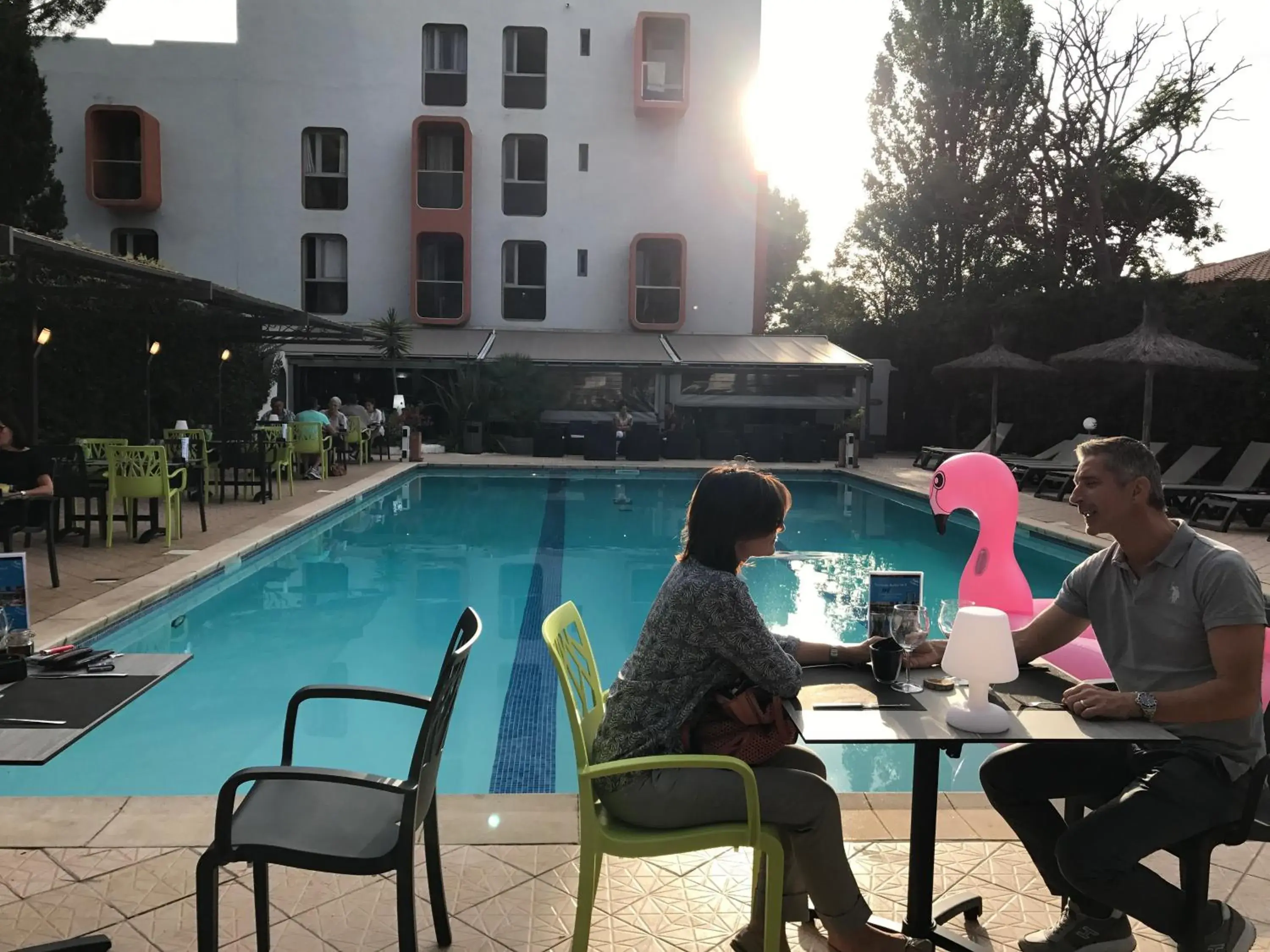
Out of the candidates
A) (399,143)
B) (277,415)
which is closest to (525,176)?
(399,143)

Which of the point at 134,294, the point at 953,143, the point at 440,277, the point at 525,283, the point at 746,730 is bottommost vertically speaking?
the point at 746,730

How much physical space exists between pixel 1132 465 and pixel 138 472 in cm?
781

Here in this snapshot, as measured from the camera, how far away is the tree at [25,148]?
592 inches

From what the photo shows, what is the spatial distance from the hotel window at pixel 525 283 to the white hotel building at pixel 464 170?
2.0 inches

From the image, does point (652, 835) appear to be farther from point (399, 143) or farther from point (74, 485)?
point (399, 143)

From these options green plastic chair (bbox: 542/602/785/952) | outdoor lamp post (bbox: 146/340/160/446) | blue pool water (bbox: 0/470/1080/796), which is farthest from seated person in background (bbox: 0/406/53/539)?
green plastic chair (bbox: 542/602/785/952)

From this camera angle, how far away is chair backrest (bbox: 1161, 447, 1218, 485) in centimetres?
1234

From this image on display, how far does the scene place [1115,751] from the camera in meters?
2.45

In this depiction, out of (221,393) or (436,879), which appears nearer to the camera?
(436,879)

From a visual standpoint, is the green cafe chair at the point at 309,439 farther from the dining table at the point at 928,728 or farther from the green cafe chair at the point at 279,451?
the dining table at the point at 928,728

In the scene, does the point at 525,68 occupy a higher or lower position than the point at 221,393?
higher

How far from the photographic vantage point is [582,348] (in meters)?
20.3

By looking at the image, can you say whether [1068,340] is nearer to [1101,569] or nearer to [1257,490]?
[1257,490]

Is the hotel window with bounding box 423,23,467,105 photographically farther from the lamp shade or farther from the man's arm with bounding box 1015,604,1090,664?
the lamp shade
